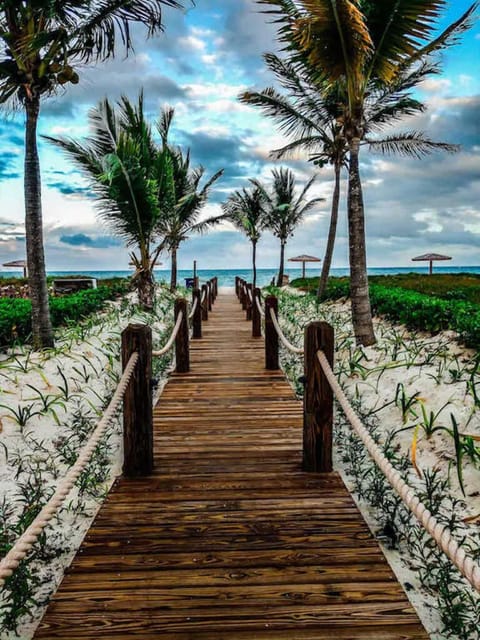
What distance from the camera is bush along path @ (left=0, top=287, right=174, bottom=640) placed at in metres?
2.21

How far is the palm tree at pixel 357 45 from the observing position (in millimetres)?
5797

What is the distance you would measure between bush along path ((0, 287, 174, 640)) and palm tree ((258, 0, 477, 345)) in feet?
12.2

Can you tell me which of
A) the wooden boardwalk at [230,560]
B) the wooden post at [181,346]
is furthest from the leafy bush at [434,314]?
the wooden post at [181,346]

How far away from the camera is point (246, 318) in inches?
509

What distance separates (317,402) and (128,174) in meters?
8.47

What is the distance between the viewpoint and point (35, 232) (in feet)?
20.6

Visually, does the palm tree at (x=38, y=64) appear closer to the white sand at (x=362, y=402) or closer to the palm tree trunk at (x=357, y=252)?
the white sand at (x=362, y=402)

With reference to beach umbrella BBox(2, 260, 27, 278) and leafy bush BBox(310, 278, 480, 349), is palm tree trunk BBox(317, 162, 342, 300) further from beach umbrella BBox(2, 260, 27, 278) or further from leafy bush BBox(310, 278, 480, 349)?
beach umbrella BBox(2, 260, 27, 278)

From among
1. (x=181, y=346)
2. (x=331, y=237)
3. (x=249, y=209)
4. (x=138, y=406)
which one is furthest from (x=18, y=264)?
(x=138, y=406)

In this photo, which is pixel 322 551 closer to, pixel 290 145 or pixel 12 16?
pixel 12 16

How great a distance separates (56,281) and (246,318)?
831 cm

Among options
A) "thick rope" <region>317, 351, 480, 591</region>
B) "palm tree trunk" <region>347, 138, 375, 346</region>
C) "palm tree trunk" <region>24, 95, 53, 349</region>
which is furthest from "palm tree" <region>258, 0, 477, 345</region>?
"thick rope" <region>317, 351, 480, 591</region>

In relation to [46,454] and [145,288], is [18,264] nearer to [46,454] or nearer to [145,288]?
[145,288]

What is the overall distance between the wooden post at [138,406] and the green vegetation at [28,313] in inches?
159
